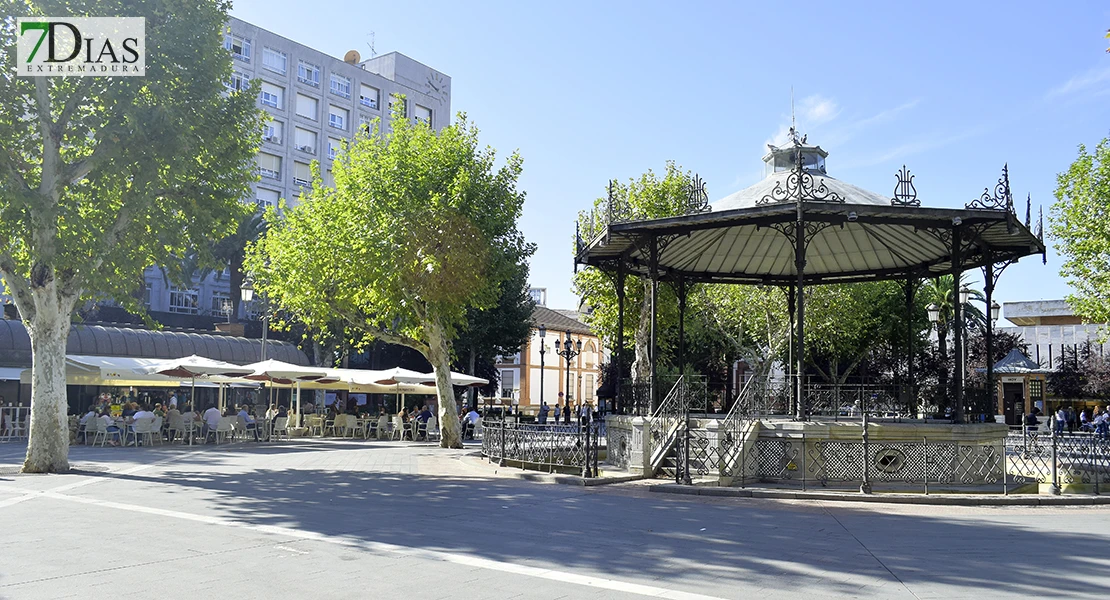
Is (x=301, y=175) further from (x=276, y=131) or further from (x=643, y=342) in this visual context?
(x=643, y=342)

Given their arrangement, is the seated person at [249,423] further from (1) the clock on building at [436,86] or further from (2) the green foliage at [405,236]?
(1) the clock on building at [436,86]

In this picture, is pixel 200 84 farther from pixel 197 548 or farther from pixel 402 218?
pixel 197 548

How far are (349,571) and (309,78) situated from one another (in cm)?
5676

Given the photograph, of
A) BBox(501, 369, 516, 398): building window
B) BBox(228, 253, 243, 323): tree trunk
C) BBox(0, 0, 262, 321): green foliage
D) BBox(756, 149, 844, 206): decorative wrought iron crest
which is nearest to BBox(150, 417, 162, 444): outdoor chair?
BBox(0, 0, 262, 321): green foliage

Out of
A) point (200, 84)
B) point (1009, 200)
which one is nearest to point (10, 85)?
point (200, 84)

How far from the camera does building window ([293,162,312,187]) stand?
193ft

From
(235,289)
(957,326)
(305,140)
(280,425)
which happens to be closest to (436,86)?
(305,140)

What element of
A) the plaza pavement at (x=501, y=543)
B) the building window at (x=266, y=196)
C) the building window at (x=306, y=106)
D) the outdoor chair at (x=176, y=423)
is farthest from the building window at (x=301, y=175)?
the plaza pavement at (x=501, y=543)

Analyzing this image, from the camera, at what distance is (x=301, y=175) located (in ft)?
195

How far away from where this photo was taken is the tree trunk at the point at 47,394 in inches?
682

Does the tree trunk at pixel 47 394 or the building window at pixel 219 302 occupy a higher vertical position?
the building window at pixel 219 302

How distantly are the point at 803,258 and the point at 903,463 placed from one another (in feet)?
14.0

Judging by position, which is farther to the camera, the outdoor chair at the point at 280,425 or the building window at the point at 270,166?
the building window at the point at 270,166

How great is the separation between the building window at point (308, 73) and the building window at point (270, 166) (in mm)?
5878
